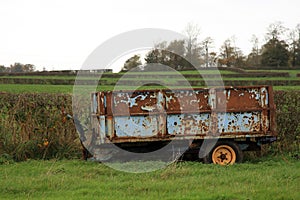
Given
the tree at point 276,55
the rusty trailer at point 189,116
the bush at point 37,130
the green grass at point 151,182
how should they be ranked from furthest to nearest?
1. the tree at point 276,55
2. the bush at point 37,130
3. the rusty trailer at point 189,116
4. the green grass at point 151,182

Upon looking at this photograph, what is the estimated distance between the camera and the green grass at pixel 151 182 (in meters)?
6.61

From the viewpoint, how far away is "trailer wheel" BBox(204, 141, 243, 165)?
381 inches

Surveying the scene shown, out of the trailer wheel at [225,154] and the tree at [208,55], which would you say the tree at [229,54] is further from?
the trailer wheel at [225,154]

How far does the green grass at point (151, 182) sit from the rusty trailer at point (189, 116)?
0.75m

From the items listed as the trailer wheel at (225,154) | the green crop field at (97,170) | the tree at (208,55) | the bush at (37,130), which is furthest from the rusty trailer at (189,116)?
the tree at (208,55)

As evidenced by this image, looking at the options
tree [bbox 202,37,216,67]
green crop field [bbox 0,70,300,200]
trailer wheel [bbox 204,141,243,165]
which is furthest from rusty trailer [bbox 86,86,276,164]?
tree [bbox 202,37,216,67]

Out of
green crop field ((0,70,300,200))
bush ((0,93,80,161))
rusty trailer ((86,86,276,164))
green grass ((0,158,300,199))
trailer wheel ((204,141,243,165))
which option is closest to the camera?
green grass ((0,158,300,199))

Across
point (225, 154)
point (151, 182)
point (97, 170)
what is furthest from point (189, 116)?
point (151, 182)

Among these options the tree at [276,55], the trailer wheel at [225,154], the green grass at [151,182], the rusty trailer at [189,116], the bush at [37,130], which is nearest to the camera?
the green grass at [151,182]

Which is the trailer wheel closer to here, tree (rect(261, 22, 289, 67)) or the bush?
the bush

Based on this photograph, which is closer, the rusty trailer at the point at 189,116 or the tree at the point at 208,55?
the rusty trailer at the point at 189,116

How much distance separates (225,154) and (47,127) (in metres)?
4.63

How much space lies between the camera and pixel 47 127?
10930mm

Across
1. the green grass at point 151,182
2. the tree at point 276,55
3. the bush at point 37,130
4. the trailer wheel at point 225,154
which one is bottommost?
the green grass at point 151,182
